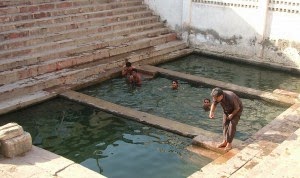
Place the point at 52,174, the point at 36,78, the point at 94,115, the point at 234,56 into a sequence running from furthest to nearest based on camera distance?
the point at 234,56 < the point at 36,78 < the point at 94,115 < the point at 52,174

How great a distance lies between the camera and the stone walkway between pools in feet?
20.2

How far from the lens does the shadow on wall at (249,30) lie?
13508mm

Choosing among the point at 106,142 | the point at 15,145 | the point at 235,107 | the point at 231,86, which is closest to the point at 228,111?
the point at 235,107

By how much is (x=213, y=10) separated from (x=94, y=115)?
305 inches

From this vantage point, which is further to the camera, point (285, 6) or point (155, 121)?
point (285, 6)

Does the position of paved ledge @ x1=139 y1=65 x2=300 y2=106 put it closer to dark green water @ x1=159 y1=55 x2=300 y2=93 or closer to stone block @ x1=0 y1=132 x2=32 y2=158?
dark green water @ x1=159 y1=55 x2=300 y2=93

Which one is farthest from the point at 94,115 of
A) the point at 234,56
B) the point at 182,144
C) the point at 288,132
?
the point at 234,56

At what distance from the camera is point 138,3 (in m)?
16.6

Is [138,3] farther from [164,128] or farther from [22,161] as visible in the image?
[22,161]

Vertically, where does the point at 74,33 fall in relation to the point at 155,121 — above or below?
above

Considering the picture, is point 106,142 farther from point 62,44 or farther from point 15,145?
point 62,44

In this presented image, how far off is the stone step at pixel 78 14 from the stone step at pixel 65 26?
21cm

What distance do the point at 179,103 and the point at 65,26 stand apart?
5.32 meters

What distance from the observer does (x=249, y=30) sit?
14.3 meters
